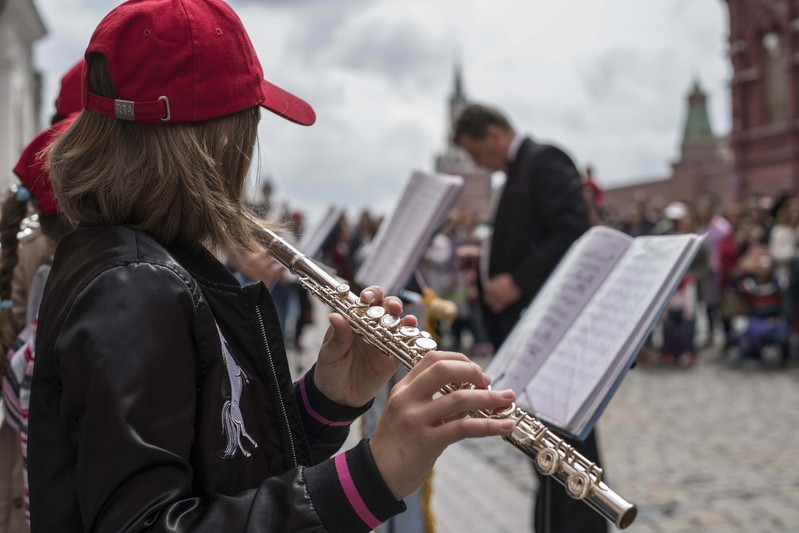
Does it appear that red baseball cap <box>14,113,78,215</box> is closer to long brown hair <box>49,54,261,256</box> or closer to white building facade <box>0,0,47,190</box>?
long brown hair <box>49,54,261,256</box>

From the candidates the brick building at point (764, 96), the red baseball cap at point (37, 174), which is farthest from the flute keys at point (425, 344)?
the brick building at point (764, 96)

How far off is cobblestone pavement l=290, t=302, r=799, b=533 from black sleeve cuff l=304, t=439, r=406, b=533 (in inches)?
116

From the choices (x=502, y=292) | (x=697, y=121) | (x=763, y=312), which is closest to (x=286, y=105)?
(x=502, y=292)

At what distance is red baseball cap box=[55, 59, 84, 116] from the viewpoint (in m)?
2.14

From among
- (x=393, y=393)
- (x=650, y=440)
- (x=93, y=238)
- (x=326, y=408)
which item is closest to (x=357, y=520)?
(x=393, y=393)

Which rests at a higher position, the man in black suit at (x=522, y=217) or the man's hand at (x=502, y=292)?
the man in black suit at (x=522, y=217)

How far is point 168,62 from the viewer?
115cm

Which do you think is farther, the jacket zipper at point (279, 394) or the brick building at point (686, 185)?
the brick building at point (686, 185)

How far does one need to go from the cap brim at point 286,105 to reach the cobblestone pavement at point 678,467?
289 centimetres

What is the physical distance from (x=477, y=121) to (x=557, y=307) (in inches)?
72.0

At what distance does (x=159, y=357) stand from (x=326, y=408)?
520mm

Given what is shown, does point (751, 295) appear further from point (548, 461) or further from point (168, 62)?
point (168, 62)

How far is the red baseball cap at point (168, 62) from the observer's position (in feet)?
3.76

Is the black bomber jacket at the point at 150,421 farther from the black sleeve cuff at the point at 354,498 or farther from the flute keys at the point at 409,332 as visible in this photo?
the flute keys at the point at 409,332
